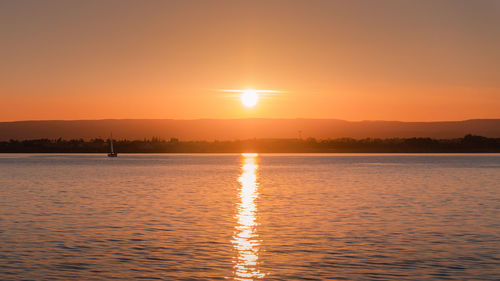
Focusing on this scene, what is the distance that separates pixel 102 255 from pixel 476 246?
A: 16956 mm

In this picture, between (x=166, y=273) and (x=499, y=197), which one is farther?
(x=499, y=197)

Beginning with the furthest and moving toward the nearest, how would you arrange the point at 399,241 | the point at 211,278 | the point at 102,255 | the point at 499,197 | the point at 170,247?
the point at 499,197 → the point at 399,241 → the point at 170,247 → the point at 102,255 → the point at 211,278

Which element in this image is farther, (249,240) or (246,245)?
(249,240)

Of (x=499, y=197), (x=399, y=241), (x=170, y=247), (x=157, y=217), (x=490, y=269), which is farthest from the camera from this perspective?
(x=499, y=197)

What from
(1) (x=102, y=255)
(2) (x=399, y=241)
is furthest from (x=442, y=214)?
(1) (x=102, y=255)

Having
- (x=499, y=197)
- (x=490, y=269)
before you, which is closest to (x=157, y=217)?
(x=490, y=269)

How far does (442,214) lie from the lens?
44.2 metres

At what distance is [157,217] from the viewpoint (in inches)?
1642

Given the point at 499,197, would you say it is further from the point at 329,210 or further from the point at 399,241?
the point at 399,241

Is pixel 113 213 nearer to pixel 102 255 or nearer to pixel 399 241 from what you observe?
pixel 102 255

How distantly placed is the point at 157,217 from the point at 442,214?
2000 centimetres

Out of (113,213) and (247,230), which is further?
(113,213)

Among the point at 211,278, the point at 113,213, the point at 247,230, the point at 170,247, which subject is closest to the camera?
the point at 211,278

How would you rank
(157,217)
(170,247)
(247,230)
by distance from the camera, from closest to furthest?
Result: 1. (170,247)
2. (247,230)
3. (157,217)
